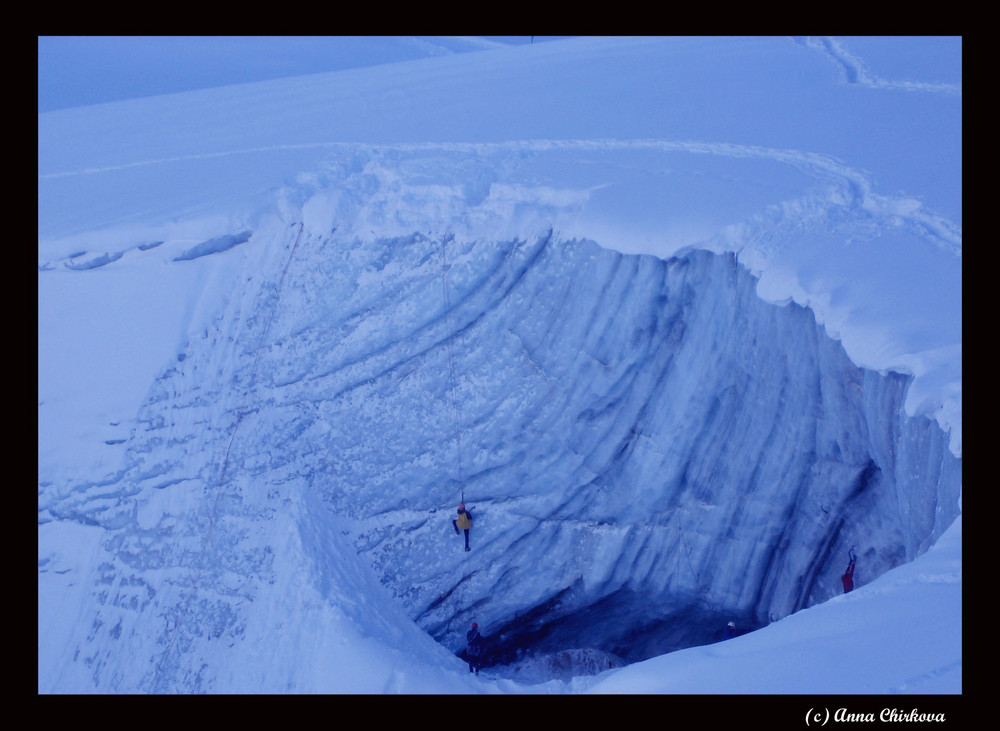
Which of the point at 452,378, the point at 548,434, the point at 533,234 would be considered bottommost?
the point at 548,434

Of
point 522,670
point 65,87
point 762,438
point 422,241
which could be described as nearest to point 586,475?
point 762,438

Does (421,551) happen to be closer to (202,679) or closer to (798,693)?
(202,679)

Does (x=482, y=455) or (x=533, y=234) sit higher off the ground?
(x=533, y=234)

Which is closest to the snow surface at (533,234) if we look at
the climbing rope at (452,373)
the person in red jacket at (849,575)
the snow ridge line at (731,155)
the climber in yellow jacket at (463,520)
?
the snow ridge line at (731,155)

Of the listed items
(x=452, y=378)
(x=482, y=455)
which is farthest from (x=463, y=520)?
(x=452, y=378)

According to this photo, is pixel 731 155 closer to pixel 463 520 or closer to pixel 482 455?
pixel 482 455

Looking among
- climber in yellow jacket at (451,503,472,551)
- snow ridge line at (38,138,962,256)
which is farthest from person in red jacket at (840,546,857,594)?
climber in yellow jacket at (451,503,472,551)
